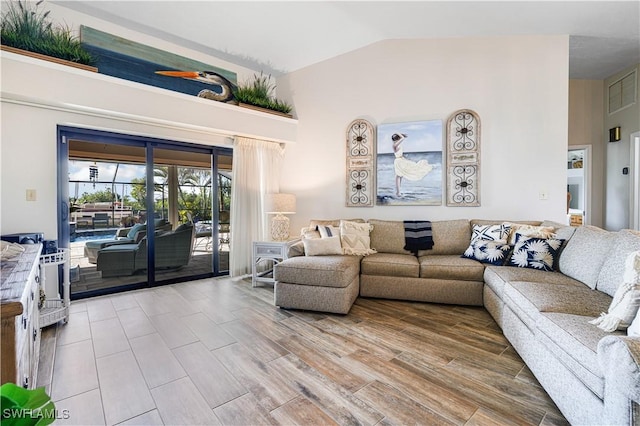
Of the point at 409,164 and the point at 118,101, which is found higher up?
the point at 118,101

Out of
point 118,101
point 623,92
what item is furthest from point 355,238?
point 623,92

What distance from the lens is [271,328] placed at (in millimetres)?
2568

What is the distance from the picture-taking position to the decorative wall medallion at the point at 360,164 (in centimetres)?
421

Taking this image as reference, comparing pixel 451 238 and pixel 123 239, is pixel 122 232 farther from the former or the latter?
pixel 451 238

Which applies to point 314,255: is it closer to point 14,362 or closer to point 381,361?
point 381,361

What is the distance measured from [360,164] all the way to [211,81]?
7.86ft

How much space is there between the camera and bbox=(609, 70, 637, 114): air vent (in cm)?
409

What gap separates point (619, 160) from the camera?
171 inches

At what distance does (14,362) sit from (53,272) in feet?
8.85

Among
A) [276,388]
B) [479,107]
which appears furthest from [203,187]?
[479,107]

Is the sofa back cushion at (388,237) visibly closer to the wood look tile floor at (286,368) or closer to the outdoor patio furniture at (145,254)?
the wood look tile floor at (286,368)

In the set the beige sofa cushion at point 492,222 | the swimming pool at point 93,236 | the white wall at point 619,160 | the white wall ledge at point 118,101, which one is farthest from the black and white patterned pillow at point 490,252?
the swimming pool at point 93,236

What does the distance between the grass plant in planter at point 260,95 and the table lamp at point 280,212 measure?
139cm

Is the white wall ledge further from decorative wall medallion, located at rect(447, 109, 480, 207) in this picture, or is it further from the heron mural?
decorative wall medallion, located at rect(447, 109, 480, 207)
